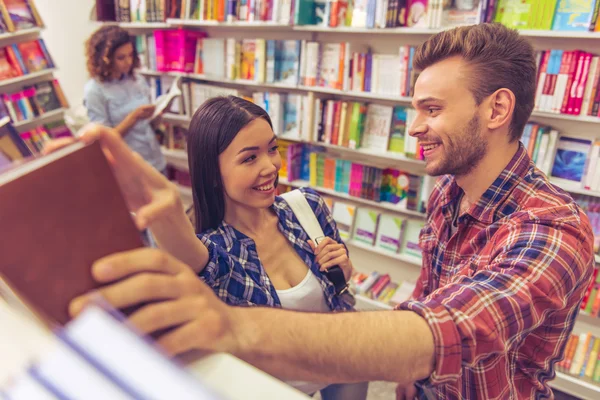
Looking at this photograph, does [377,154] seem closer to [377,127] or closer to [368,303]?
[377,127]

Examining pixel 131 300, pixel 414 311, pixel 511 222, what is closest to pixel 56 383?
pixel 131 300

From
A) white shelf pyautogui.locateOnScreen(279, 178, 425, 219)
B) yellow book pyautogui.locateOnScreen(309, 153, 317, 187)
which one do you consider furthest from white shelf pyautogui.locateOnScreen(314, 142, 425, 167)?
white shelf pyautogui.locateOnScreen(279, 178, 425, 219)

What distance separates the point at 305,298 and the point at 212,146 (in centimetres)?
59

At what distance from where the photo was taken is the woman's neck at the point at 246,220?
1.35m

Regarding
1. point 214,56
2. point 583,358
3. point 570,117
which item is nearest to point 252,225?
point 570,117

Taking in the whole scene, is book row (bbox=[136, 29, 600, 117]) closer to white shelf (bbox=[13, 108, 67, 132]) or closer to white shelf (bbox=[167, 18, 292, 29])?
white shelf (bbox=[167, 18, 292, 29])

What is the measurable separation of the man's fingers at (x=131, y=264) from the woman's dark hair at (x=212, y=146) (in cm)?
99

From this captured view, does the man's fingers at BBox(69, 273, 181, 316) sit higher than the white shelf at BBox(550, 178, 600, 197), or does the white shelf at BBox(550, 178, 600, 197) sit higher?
the man's fingers at BBox(69, 273, 181, 316)

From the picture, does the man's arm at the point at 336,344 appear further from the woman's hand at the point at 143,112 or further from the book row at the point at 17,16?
the book row at the point at 17,16

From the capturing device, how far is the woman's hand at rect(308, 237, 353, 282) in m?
1.31

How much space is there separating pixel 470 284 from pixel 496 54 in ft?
2.85

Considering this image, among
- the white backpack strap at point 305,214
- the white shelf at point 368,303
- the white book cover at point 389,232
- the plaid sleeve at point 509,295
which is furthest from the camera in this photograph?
the white shelf at point 368,303

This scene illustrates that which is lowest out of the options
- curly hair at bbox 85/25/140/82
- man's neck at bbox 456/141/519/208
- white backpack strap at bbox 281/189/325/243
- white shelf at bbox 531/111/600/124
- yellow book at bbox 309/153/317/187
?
yellow book at bbox 309/153/317/187

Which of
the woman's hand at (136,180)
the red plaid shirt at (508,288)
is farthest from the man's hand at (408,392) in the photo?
the woman's hand at (136,180)
